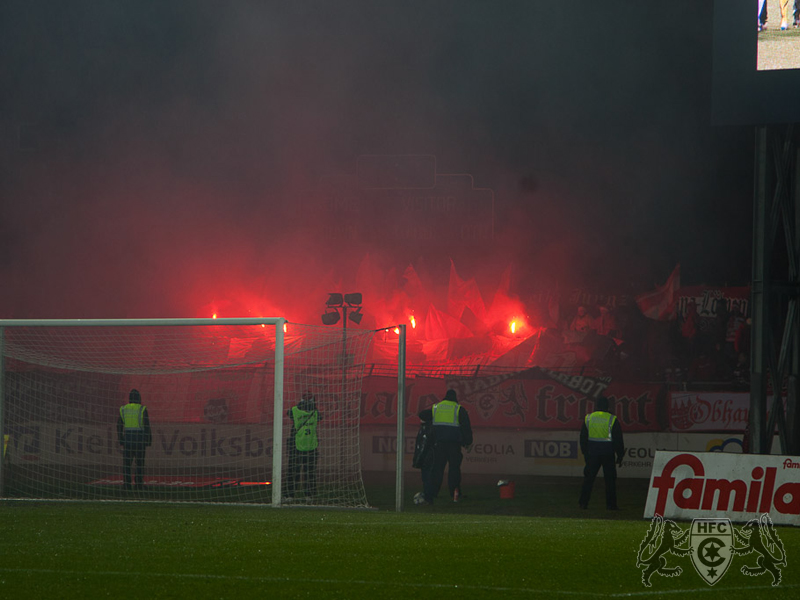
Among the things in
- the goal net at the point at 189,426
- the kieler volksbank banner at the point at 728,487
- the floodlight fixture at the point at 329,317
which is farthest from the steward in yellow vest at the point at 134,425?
the kieler volksbank banner at the point at 728,487

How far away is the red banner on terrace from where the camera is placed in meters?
15.4

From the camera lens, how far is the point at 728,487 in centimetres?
804

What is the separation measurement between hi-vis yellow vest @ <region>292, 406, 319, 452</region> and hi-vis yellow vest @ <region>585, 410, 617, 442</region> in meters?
3.35

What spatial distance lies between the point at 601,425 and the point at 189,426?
22.1 feet

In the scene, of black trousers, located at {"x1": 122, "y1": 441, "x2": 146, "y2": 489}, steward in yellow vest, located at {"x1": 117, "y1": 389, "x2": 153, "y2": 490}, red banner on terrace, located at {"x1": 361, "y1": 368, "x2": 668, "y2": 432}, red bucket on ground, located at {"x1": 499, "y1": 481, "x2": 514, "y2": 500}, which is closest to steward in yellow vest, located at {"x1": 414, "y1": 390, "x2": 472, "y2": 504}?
red bucket on ground, located at {"x1": 499, "y1": 481, "x2": 514, "y2": 500}

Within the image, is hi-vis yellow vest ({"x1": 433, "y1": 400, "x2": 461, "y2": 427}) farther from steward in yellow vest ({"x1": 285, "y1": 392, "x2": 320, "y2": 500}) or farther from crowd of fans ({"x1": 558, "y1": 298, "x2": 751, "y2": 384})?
crowd of fans ({"x1": 558, "y1": 298, "x2": 751, "y2": 384})

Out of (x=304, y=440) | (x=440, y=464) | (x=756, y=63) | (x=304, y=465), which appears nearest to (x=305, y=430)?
(x=304, y=440)

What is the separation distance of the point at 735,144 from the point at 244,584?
24204mm

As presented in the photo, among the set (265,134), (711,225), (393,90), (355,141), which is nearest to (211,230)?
(265,134)

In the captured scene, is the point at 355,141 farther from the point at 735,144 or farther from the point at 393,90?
the point at 735,144

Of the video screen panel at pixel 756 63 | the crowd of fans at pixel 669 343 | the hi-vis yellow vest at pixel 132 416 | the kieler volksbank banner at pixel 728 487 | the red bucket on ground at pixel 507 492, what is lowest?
the red bucket on ground at pixel 507 492

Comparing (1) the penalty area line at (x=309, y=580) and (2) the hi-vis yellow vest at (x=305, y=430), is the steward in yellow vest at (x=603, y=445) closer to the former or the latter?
(2) the hi-vis yellow vest at (x=305, y=430)

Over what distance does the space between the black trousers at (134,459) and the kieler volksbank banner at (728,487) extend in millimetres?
6231

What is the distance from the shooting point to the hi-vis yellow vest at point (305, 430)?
423 inches
